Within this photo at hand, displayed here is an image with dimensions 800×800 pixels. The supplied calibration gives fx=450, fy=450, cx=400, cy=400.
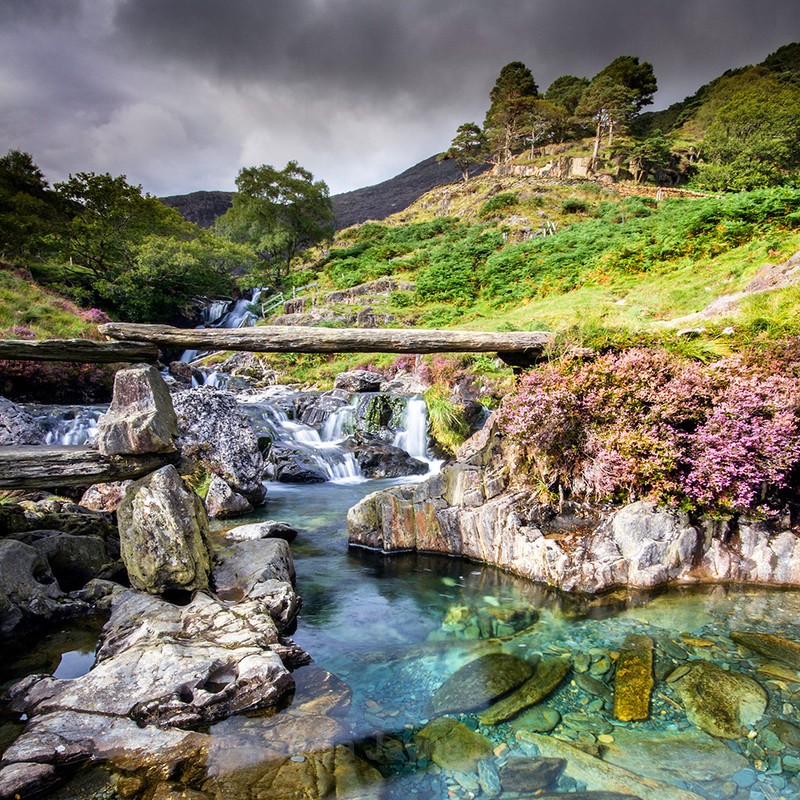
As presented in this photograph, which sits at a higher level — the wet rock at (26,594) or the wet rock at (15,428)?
the wet rock at (15,428)

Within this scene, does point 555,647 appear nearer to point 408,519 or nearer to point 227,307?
point 408,519

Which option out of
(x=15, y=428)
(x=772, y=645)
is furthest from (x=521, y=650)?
(x=15, y=428)

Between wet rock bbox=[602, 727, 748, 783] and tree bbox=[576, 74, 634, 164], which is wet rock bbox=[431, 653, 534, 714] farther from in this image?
tree bbox=[576, 74, 634, 164]

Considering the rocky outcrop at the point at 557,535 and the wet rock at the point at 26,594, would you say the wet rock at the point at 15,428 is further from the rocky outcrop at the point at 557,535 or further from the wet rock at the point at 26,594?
the rocky outcrop at the point at 557,535

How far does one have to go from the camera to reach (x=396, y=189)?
116875 mm

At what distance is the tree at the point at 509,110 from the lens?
218ft

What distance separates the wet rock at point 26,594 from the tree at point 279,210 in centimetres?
4815

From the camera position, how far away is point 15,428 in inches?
484

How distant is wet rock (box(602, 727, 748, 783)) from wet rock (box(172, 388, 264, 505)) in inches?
→ 378

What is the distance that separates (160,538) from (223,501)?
15.0 ft

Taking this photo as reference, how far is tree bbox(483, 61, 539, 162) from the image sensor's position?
66.4m

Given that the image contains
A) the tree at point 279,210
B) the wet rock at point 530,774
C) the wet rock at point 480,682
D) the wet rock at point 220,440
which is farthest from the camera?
the tree at point 279,210

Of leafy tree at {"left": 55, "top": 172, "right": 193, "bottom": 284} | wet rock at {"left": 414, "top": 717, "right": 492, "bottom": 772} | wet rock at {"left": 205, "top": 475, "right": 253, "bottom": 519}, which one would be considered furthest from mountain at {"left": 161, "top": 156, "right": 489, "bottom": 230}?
wet rock at {"left": 414, "top": 717, "right": 492, "bottom": 772}

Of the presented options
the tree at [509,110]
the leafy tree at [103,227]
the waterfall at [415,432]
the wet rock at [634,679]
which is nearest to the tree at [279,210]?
the leafy tree at [103,227]
